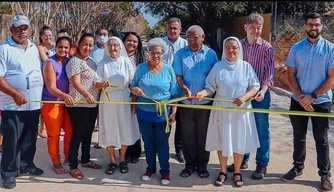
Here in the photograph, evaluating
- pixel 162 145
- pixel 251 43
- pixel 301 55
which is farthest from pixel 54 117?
pixel 301 55

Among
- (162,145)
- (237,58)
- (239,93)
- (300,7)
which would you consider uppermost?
(300,7)

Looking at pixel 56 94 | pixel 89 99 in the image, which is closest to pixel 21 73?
pixel 56 94

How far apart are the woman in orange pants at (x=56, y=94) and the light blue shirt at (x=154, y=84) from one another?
2.66ft

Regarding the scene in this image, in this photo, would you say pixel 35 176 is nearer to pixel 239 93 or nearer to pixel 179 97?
pixel 179 97

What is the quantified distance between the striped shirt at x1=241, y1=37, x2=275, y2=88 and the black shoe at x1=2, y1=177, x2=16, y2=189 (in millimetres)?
2940

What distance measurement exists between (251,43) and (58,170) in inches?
108

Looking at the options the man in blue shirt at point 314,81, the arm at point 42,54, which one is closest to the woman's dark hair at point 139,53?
the arm at point 42,54

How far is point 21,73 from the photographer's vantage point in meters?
3.93

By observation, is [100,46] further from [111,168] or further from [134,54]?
[111,168]

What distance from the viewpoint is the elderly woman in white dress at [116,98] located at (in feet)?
13.8

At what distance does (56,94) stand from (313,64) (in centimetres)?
278

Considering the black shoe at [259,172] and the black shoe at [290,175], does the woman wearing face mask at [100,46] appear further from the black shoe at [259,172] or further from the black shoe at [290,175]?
the black shoe at [290,175]

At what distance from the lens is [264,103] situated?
424cm

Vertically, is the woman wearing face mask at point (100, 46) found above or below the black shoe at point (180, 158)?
above
